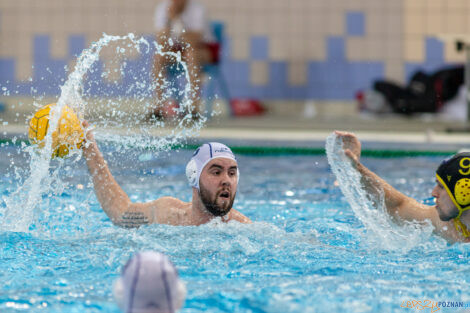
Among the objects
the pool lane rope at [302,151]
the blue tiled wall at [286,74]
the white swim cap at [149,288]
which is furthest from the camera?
the blue tiled wall at [286,74]

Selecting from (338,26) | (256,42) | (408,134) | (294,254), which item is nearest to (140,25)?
(256,42)

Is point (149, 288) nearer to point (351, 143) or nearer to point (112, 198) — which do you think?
point (351, 143)

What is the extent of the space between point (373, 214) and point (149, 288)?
1.96m

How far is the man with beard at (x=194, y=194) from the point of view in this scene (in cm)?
333

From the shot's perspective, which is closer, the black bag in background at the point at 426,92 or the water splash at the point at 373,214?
the water splash at the point at 373,214

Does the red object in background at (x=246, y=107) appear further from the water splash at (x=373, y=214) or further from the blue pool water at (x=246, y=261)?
the water splash at (x=373, y=214)

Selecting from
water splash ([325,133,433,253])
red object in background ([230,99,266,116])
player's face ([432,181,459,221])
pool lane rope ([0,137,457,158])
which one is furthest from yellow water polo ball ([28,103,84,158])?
red object in background ([230,99,266,116])

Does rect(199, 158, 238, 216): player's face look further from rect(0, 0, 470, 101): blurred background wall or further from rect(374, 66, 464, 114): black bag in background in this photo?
rect(0, 0, 470, 101): blurred background wall

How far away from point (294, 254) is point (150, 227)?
75 centimetres

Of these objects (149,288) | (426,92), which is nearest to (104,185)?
(149,288)

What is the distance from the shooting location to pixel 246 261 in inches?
119

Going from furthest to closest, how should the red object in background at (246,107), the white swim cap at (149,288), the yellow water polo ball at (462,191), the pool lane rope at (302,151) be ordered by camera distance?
1. the red object in background at (246,107)
2. the pool lane rope at (302,151)
3. the yellow water polo ball at (462,191)
4. the white swim cap at (149,288)

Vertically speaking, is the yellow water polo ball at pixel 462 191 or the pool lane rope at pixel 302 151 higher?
the yellow water polo ball at pixel 462 191

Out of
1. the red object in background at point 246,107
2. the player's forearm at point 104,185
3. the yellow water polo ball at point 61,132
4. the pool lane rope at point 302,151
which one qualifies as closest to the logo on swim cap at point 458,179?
the player's forearm at point 104,185
